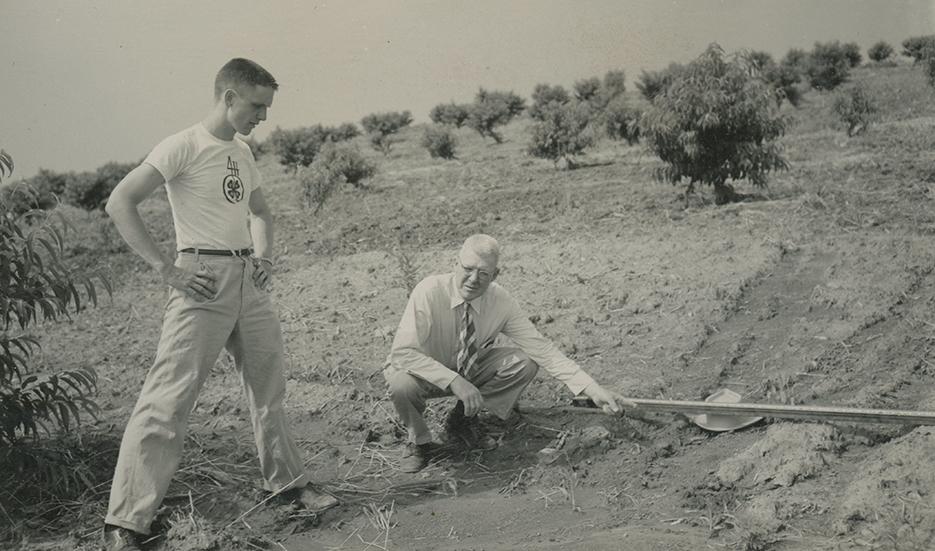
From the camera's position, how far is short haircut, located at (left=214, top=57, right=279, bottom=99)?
3.12m

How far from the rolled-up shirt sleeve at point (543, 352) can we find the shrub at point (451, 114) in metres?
28.1

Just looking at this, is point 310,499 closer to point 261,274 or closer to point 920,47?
point 261,274

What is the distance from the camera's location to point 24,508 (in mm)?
3535

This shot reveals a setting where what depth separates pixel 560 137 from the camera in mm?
14688

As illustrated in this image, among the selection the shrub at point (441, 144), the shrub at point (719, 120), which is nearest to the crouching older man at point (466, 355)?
the shrub at point (719, 120)

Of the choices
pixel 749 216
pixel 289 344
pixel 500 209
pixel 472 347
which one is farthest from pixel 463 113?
pixel 472 347

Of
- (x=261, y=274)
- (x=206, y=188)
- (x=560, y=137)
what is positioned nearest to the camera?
(x=206, y=188)

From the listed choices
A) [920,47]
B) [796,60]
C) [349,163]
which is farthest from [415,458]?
[796,60]

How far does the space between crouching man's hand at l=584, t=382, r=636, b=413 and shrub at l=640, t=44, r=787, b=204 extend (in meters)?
5.98

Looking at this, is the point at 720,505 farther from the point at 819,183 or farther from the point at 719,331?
the point at 819,183

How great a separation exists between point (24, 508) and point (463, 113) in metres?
29.6

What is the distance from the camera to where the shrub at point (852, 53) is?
25206 millimetres

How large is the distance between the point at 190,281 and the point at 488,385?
1.73m

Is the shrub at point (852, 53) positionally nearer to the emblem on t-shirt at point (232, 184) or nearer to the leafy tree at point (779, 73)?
the leafy tree at point (779, 73)
